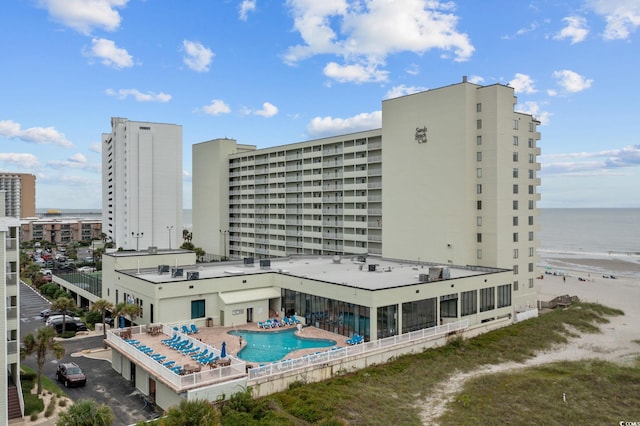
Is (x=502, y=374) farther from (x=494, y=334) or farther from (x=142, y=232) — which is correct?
(x=142, y=232)

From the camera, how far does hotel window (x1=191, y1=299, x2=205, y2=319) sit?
124 feet

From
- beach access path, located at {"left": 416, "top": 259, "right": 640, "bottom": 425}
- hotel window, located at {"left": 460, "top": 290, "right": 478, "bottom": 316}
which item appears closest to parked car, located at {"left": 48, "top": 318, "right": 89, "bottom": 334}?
beach access path, located at {"left": 416, "top": 259, "right": 640, "bottom": 425}

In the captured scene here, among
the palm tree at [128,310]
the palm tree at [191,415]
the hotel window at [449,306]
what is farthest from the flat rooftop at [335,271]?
the palm tree at [191,415]

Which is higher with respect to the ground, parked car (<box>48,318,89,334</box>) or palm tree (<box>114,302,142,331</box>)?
palm tree (<box>114,302,142,331</box>)

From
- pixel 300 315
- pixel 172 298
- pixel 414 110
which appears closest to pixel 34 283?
pixel 172 298

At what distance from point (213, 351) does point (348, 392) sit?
8.37 m

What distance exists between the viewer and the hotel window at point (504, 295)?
142ft

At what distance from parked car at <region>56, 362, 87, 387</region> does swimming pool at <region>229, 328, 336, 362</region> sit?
10.0 m

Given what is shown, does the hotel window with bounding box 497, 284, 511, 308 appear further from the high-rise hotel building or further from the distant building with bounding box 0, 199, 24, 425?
the distant building with bounding box 0, 199, 24, 425

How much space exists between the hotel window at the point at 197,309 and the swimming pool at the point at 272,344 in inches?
146

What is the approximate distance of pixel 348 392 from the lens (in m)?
25.4

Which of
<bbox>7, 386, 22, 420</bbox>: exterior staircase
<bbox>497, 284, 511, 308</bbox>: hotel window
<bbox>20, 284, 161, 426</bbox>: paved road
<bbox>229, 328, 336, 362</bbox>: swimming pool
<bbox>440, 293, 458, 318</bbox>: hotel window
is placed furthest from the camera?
<bbox>497, 284, 511, 308</bbox>: hotel window

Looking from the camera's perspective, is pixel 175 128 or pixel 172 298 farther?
pixel 175 128

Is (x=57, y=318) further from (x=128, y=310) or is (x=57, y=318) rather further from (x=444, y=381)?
(x=444, y=381)
